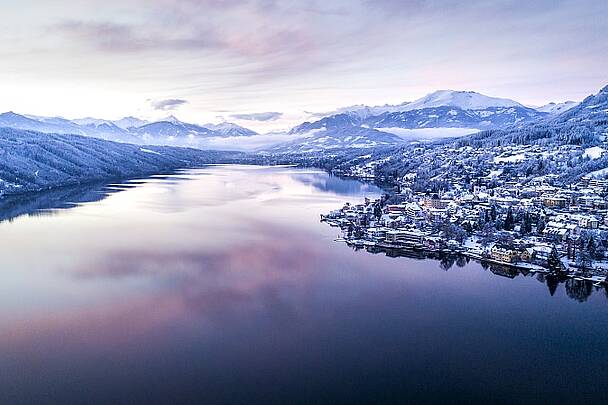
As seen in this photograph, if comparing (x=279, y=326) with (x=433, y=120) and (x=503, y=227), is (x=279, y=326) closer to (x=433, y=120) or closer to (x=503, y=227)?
(x=503, y=227)

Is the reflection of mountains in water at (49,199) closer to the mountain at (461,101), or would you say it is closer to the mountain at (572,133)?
the mountain at (572,133)

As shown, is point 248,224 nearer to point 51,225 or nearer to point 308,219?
point 308,219

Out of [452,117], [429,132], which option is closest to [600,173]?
[429,132]

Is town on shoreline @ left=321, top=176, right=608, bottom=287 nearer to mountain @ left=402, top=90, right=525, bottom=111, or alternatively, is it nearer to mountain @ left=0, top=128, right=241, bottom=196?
mountain @ left=0, top=128, right=241, bottom=196

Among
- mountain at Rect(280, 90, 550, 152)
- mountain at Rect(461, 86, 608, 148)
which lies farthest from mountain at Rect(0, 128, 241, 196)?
mountain at Rect(280, 90, 550, 152)

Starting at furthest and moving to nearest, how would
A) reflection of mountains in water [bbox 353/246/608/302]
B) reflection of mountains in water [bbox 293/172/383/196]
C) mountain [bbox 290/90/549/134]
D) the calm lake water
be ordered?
mountain [bbox 290/90/549/134] < reflection of mountains in water [bbox 293/172/383/196] < reflection of mountains in water [bbox 353/246/608/302] < the calm lake water

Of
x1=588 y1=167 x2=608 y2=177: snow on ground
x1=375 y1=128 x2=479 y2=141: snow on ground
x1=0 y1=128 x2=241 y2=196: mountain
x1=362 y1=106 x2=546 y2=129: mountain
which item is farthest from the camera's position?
x1=362 y1=106 x2=546 y2=129: mountain
